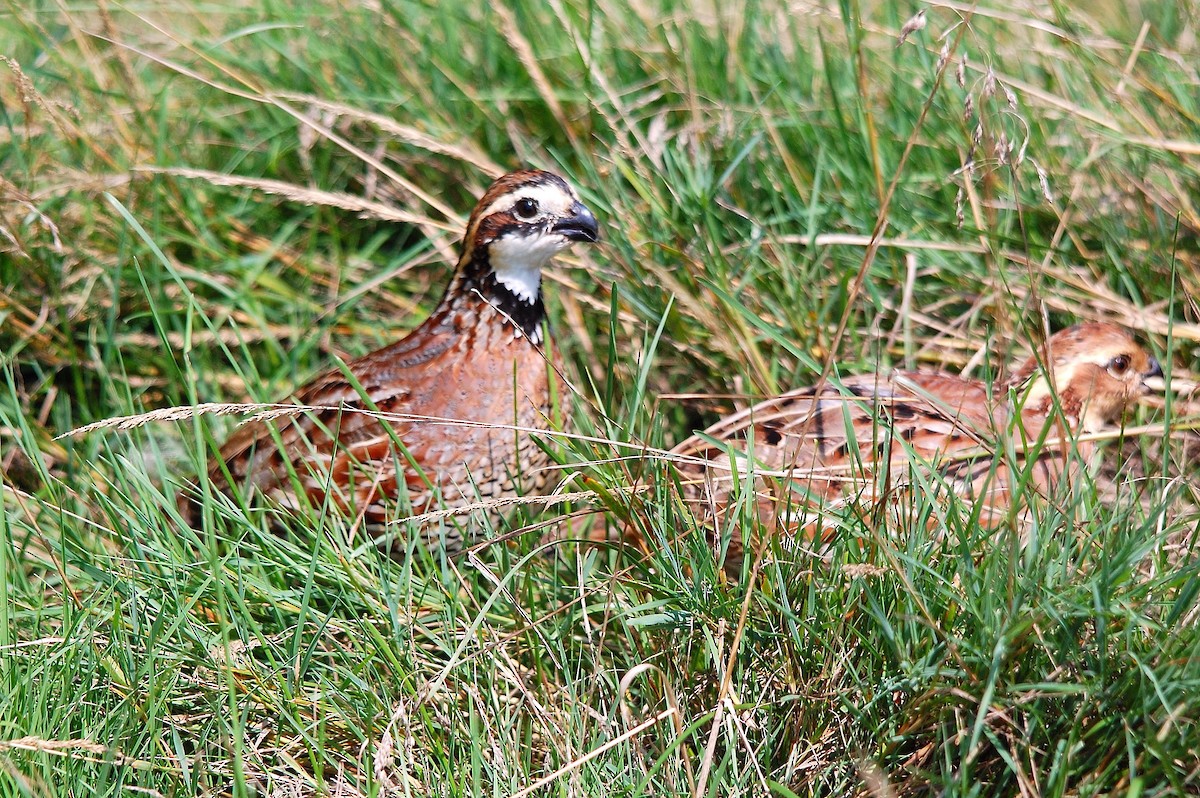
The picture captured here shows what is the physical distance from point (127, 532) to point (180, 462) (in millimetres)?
1077

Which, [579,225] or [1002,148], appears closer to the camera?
[1002,148]

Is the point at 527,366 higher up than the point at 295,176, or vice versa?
the point at 295,176

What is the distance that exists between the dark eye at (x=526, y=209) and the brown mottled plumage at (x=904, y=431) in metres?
0.86

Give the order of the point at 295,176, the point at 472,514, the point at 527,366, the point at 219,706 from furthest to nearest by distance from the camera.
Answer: the point at 295,176
the point at 527,366
the point at 472,514
the point at 219,706

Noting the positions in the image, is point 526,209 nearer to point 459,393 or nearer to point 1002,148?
point 459,393

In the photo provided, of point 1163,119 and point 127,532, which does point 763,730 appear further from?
point 1163,119

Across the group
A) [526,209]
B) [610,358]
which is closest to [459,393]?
[526,209]

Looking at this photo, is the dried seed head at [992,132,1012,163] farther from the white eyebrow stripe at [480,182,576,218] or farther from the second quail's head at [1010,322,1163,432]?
the white eyebrow stripe at [480,182,576,218]

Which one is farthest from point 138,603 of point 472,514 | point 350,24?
point 350,24

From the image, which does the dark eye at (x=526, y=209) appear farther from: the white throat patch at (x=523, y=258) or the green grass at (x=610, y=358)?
the green grass at (x=610, y=358)

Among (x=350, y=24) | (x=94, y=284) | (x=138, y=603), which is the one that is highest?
(x=350, y=24)

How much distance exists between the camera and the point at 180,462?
4.50 meters

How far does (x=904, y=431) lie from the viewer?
12.3ft

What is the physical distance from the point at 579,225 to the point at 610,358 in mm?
932
